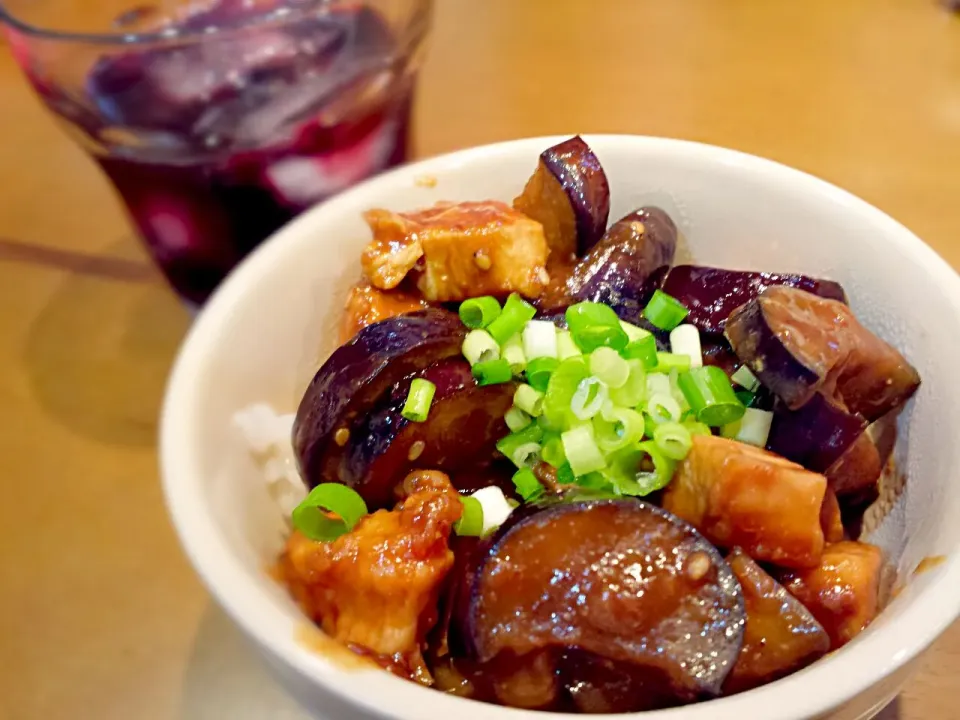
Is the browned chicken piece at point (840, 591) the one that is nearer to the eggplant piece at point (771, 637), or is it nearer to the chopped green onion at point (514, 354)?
the eggplant piece at point (771, 637)

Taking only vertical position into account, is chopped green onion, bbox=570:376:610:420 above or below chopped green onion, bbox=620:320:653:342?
below

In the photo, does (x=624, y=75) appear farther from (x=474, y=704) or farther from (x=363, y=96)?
(x=474, y=704)

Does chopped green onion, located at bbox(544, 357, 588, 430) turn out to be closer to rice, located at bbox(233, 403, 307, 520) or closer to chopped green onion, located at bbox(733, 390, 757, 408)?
chopped green onion, located at bbox(733, 390, 757, 408)

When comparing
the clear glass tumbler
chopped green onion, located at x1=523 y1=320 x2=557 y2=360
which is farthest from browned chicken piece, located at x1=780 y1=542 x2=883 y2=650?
the clear glass tumbler

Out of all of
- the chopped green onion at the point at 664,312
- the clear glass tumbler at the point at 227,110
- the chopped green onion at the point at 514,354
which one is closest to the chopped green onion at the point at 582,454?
the chopped green onion at the point at 514,354

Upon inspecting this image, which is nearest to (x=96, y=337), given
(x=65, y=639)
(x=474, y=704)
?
(x=65, y=639)
